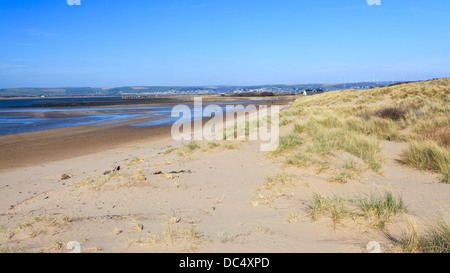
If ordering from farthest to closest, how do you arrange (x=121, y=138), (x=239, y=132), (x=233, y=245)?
(x=121, y=138) < (x=239, y=132) < (x=233, y=245)

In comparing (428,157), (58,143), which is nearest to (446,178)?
(428,157)

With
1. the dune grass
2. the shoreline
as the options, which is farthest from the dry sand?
the shoreline

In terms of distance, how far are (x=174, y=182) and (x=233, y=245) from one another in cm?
359

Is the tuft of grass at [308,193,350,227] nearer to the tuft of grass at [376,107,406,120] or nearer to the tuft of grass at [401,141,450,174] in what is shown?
the tuft of grass at [401,141,450,174]

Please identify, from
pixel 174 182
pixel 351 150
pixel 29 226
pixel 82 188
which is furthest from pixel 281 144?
pixel 29 226

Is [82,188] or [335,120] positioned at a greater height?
[335,120]

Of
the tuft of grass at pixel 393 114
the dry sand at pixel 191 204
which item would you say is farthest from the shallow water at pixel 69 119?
the tuft of grass at pixel 393 114

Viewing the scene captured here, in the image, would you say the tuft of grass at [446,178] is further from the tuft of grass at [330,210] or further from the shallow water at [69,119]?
the shallow water at [69,119]

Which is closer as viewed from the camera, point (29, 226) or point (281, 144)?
point (29, 226)

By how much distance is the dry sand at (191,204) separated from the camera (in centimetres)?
387

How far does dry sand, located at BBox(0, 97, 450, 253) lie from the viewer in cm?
387
